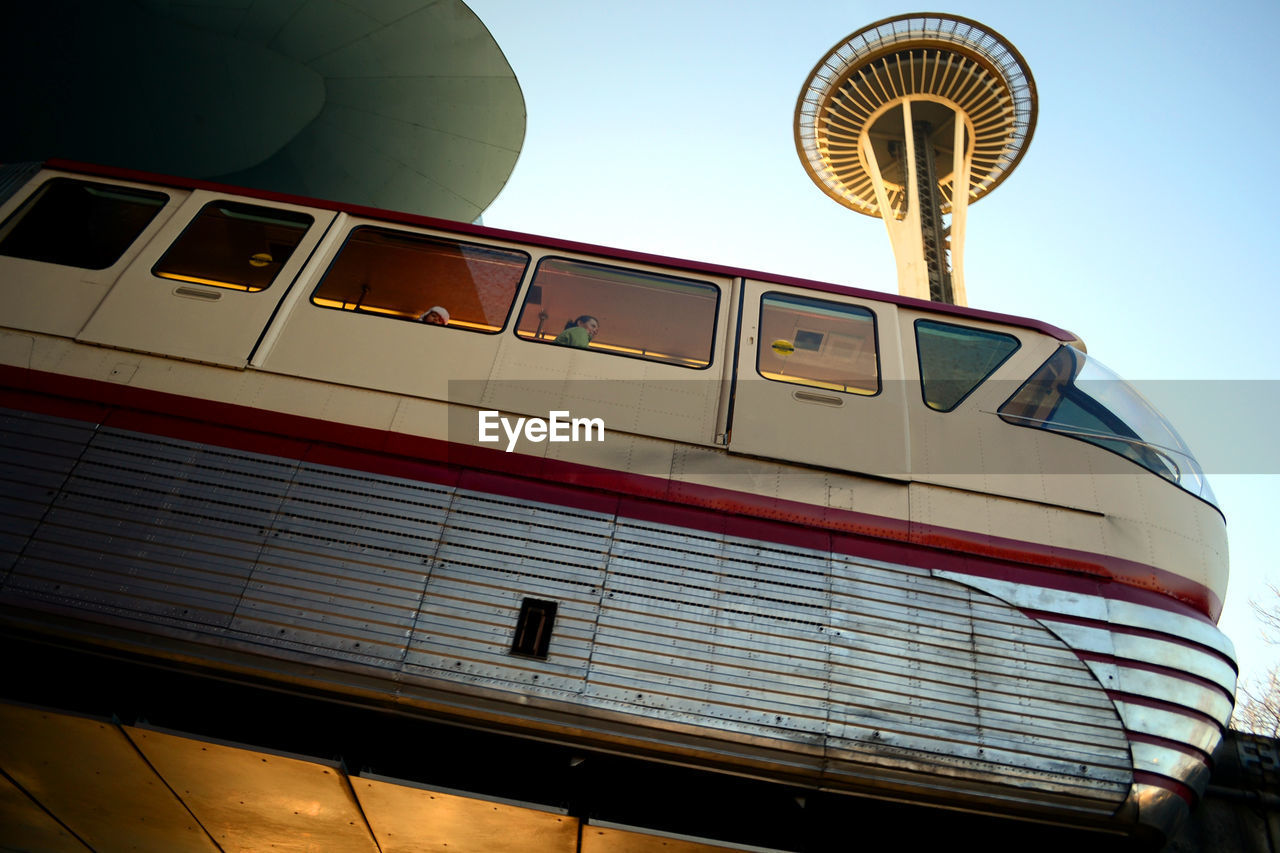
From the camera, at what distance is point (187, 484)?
451 centimetres

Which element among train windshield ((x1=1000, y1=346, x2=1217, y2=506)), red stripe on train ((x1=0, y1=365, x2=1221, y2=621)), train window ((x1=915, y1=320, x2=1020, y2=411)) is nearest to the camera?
red stripe on train ((x1=0, y1=365, x2=1221, y2=621))

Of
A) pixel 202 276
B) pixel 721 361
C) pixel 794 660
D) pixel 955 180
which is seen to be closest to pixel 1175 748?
pixel 794 660

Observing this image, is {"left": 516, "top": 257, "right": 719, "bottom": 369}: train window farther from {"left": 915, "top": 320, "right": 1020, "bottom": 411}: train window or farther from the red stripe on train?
{"left": 915, "top": 320, "right": 1020, "bottom": 411}: train window

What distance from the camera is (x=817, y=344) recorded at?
5422 millimetres

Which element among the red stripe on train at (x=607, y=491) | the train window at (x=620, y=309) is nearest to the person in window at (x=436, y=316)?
the train window at (x=620, y=309)

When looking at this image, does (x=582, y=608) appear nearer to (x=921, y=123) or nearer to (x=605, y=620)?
(x=605, y=620)

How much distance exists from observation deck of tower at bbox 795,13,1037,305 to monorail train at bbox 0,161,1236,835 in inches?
1164

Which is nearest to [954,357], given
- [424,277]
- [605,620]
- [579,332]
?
[579,332]

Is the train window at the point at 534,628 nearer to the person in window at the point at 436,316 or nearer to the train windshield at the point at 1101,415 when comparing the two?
the person in window at the point at 436,316

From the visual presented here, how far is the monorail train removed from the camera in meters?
4.05

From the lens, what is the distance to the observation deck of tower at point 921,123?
34.4 metres

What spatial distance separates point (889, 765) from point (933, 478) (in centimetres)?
174

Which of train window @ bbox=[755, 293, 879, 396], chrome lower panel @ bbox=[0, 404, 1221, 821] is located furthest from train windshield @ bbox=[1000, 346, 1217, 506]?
chrome lower panel @ bbox=[0, 404, 1221, 821]

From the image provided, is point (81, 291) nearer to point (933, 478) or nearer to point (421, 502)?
point (421, 502)
